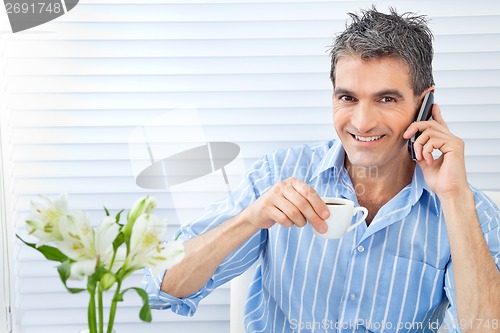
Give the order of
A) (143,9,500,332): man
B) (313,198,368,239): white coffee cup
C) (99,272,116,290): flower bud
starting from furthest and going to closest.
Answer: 1. (143,9,500,332): man
2. (313,198,368,239): white coffee cup
3. (99,272,116,290): flower bud

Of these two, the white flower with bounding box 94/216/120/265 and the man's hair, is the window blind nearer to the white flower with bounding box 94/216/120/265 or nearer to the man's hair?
the man's hair

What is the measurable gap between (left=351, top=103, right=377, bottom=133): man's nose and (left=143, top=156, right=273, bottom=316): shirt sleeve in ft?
0.82

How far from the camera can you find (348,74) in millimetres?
1593

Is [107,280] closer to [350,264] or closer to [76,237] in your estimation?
[76,237]

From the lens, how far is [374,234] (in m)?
1.61

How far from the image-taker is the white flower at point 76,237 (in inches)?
36.4

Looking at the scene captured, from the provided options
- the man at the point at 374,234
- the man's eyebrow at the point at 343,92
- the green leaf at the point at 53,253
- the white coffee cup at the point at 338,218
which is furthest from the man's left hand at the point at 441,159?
the green leaf at the point at 53,253

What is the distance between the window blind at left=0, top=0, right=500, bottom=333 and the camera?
6.15ft

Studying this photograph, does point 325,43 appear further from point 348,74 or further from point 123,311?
point 123,311

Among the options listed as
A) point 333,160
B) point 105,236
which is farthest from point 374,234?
point 105,236

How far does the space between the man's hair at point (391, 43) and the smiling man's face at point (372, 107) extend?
2 centimetres

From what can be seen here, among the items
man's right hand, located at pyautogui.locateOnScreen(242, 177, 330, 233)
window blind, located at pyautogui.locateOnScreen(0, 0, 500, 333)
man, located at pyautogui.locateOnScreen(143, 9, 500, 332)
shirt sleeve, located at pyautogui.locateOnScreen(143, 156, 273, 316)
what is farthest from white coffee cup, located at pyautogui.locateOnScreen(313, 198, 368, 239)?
window blind, located at pyautogui.locateOnScreen(0, 0, 500, 333)

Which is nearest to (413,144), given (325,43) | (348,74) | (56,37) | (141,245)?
(348,74)

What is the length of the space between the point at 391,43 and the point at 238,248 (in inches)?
22.7
